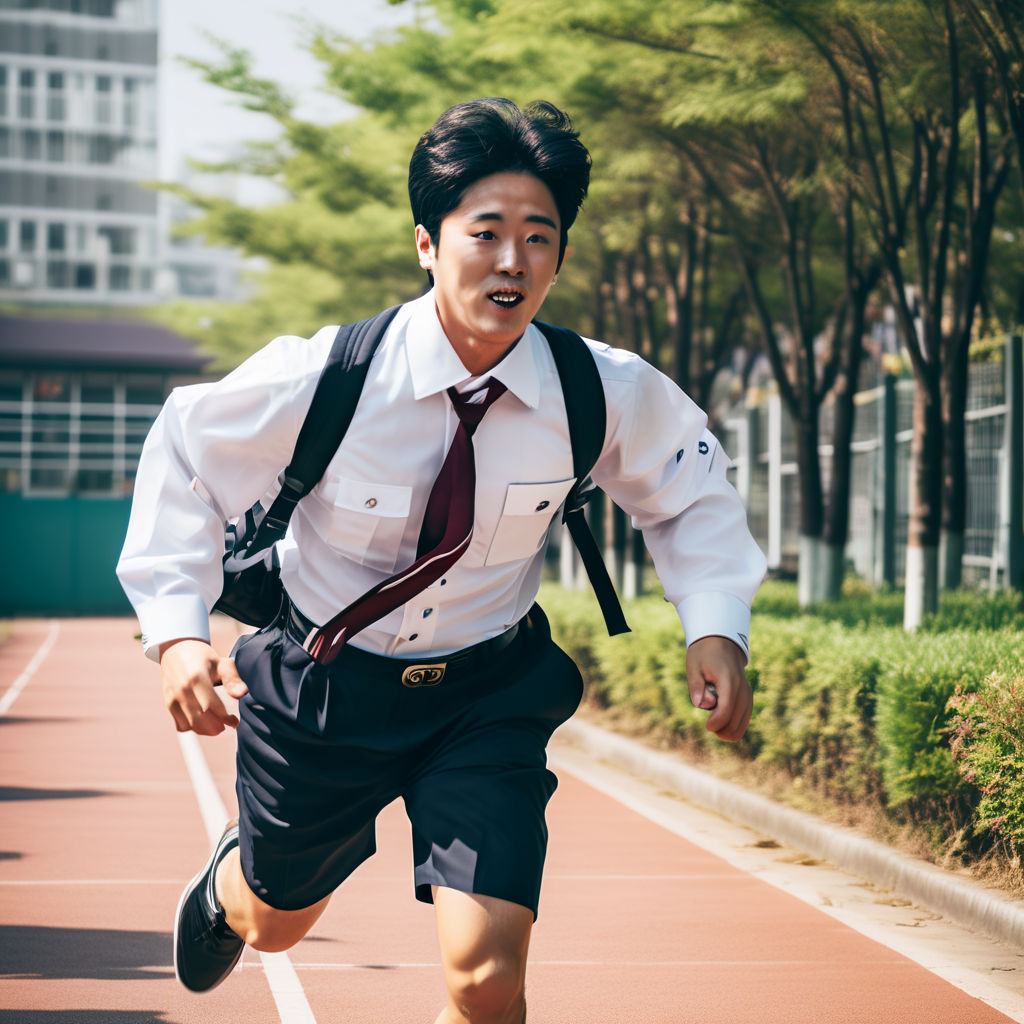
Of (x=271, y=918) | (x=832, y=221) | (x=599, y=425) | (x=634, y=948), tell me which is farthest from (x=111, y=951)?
(x=832, y=221)

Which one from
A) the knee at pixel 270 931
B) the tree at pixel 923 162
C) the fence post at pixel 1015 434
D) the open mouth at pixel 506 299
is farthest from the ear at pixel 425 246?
the fence post at pixel 1015 434

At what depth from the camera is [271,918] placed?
3.94 m

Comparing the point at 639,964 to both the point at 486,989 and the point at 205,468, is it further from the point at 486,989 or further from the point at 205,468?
the point at 205,468

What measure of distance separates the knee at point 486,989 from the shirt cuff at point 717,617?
705mm

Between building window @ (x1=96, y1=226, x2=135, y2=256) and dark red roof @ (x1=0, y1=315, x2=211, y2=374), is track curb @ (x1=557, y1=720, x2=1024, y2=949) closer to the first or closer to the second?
dark red roof @ (x1=0, y1=315, x2=211, y2=374)

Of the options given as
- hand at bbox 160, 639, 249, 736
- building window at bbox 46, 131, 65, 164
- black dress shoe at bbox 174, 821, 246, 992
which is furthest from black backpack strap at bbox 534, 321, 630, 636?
building window at bbox 46, 131, 65, 164

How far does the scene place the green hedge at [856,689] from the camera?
716 centimetres

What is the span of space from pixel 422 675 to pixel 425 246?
0.85 metres

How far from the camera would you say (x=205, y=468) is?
3.32 meters

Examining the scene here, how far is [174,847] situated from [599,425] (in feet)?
17.8

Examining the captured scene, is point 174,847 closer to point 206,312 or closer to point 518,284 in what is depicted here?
point 518,284

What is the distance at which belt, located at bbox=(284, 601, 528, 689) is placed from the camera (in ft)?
11.7

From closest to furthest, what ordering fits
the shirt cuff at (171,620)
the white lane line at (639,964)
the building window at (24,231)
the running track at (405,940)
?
the shirt cuff at (171,620) < the running track at (405,940) < the white lane line at (639,964) < the building window at (24,231)

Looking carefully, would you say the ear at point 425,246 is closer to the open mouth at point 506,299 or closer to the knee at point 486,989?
the open mouth at point 506,299
